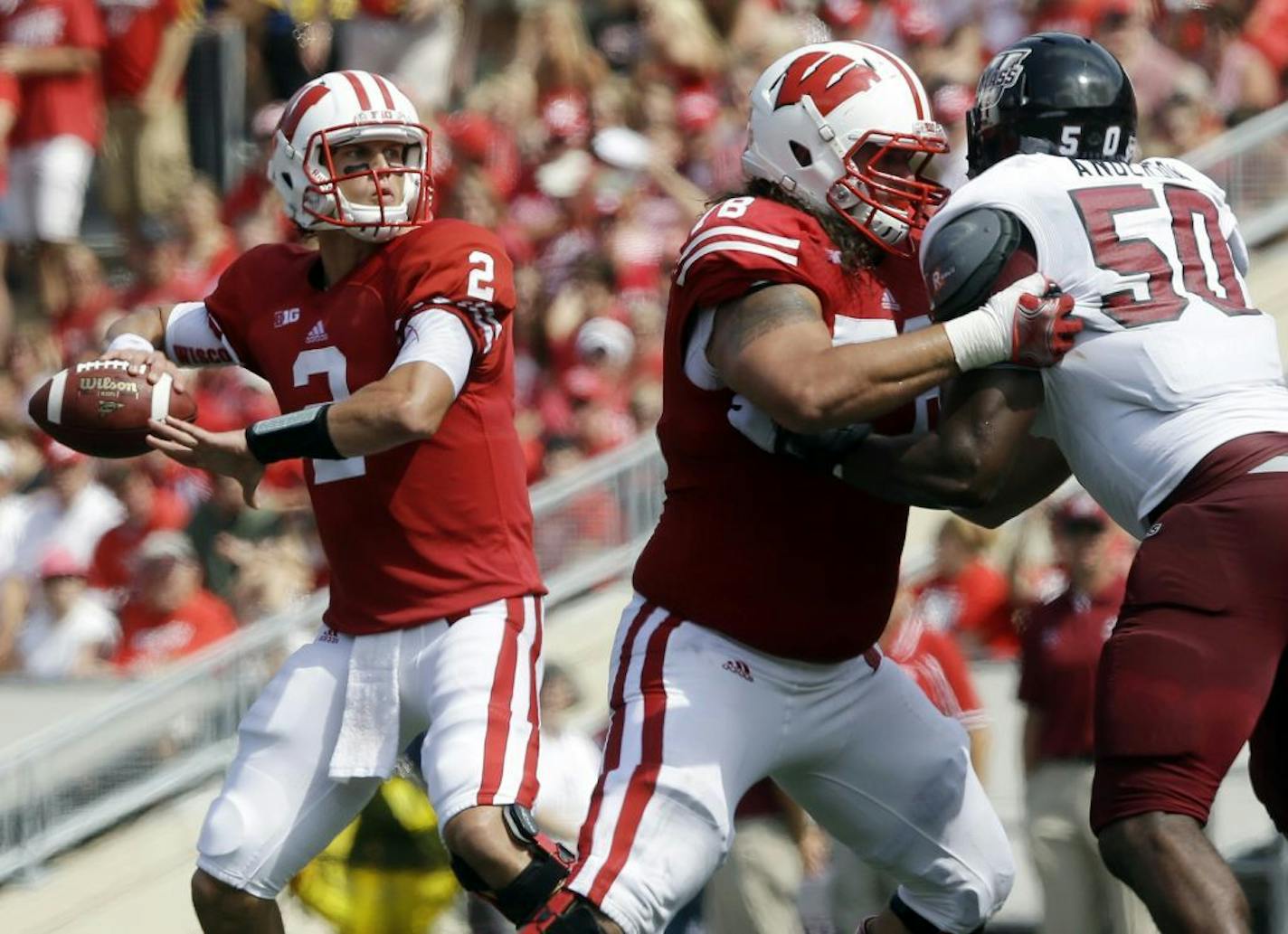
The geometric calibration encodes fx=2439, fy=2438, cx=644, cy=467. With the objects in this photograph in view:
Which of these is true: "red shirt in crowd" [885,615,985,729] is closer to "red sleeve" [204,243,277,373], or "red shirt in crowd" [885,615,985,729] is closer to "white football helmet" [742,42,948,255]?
"red sleeve" [204,243,277,373]

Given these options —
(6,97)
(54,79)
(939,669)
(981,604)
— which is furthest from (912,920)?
(54,79)

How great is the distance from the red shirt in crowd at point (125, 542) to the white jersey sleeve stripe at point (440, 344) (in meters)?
4.47

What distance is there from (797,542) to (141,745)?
14.1ft

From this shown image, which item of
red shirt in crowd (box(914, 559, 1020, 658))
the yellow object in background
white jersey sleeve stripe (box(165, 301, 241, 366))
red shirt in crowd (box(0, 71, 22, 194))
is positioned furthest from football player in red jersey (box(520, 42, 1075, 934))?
red shirt in crowd (box(0, 71, 22, 194))

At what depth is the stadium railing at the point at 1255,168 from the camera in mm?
9141

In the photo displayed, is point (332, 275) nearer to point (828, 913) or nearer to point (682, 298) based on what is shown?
point (682, 298)

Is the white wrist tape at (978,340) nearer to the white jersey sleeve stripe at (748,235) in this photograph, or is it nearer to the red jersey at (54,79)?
the white jersey sleeve stripe at (748,235)

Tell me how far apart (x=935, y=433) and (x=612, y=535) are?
172 inches

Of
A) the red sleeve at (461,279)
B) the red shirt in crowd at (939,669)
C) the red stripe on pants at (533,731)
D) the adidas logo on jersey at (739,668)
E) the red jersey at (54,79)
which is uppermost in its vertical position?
the red sleeve at (461,279)

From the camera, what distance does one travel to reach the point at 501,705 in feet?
17.8

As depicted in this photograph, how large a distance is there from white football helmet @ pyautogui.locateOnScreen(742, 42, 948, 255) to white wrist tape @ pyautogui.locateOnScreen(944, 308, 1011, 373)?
514mm

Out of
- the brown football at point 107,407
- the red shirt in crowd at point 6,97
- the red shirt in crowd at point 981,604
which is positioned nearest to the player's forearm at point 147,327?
the brown football at point 107,407

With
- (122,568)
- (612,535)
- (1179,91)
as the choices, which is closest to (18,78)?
(122,568)

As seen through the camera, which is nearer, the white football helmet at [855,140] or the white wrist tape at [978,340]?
the white wrist tape at [978,340]
